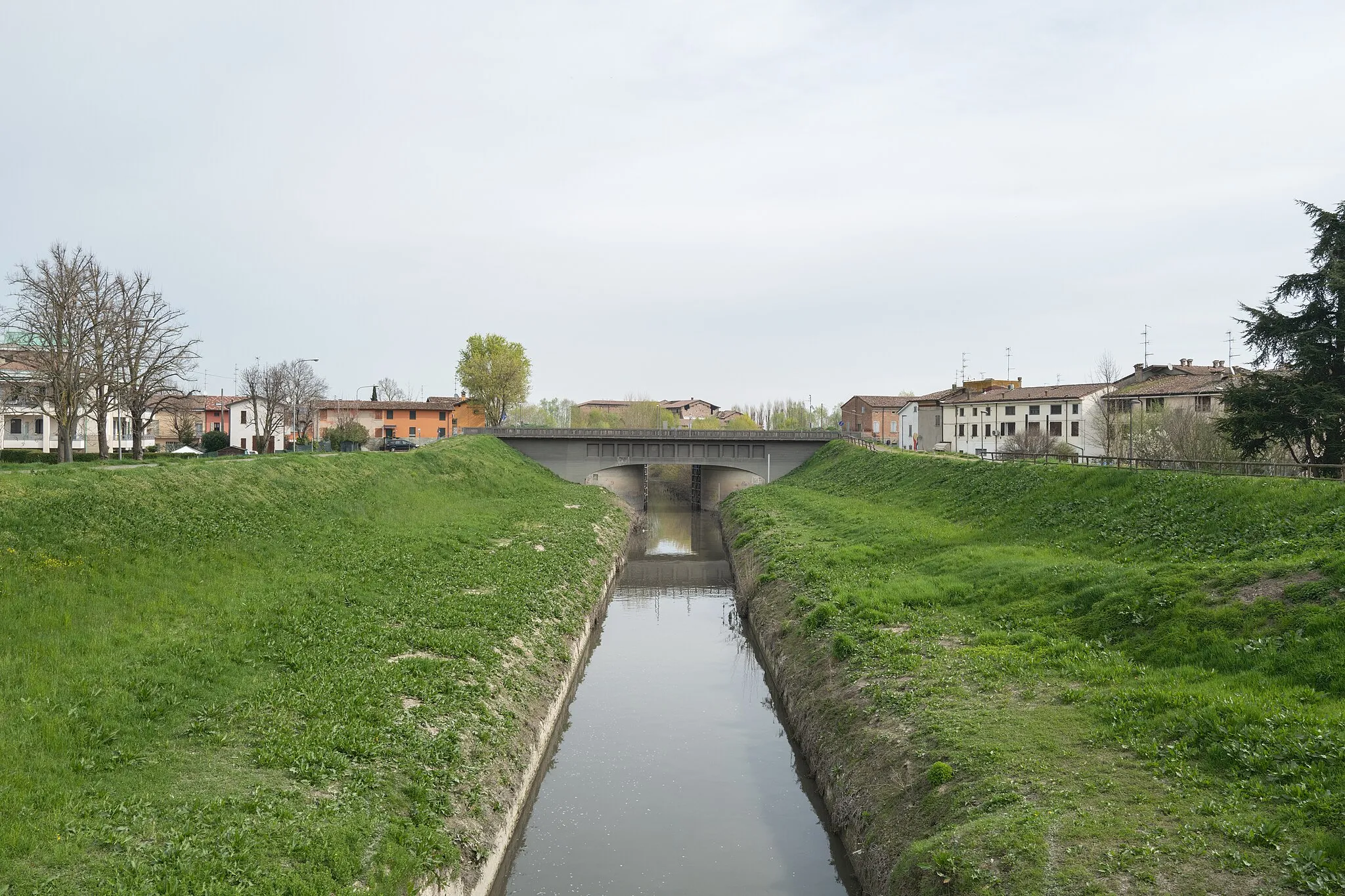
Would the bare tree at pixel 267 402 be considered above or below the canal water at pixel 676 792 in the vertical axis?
above

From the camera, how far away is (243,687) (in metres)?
18.4

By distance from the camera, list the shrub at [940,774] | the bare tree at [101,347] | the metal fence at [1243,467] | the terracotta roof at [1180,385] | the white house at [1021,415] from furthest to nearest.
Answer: the white house at [1021,415] → the terracotta roof at [1180,385] → the bare tree at [101,347] → the metal fence at [1243,467] → the shrub at [940,774]

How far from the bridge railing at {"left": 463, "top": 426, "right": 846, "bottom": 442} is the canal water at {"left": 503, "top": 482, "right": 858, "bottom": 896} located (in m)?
50.0

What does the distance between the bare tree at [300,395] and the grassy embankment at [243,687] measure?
74.4 m

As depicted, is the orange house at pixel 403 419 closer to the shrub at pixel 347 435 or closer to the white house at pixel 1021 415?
the shrub at pixel 347 435

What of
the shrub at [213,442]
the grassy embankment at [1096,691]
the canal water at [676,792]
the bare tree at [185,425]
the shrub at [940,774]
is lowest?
the canal water at [676,792]

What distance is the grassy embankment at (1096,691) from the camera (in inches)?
485

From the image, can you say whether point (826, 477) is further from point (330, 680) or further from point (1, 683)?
point (1, 683)

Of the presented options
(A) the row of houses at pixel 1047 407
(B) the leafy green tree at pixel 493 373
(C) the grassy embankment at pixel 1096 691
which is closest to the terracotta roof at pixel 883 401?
(A) the row of houses at pixel 1047 407

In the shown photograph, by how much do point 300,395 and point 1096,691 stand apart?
108 metres

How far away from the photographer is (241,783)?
14.3 meters

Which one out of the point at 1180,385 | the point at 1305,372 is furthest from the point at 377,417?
the point at 1305,372

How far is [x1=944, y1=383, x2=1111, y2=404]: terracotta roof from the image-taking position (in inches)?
3757

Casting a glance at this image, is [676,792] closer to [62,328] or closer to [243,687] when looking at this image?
[243,687]
